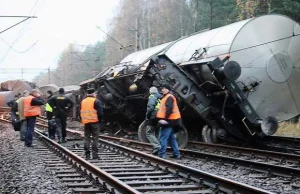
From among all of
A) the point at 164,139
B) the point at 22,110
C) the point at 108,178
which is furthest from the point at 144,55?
the point at 108,178

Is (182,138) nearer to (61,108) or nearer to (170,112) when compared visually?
(170,112)

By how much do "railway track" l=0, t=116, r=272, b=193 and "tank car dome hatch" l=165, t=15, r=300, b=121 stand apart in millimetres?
3719

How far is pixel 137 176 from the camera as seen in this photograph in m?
6.54

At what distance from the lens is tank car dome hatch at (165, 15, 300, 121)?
33.1ft

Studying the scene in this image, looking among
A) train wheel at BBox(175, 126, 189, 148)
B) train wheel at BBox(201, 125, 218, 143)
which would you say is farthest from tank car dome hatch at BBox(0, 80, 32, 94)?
train wheel at BBox(175, 126, 189, 148)

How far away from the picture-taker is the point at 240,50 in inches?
394

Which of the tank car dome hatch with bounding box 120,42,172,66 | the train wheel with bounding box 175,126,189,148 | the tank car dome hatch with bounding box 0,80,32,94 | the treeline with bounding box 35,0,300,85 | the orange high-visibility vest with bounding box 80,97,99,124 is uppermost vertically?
the treeline with bounding box 35,0,300,85

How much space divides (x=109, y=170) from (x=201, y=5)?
30921 mm

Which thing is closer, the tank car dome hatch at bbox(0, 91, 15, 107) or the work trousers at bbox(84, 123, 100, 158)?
the work trousers at bbox(84, 123, 100, 158)

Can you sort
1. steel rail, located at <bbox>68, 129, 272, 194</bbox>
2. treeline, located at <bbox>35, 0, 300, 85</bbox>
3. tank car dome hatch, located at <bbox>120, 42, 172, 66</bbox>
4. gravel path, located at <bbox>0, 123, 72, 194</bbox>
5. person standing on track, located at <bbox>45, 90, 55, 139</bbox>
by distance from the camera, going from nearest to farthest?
1. steel rail, located at <bbox>68, 129, 272, 194</bbox>
2. gravel path, located at <bbox>0, 123, 72, 194</bbox>
3. person standing on track, located at <bbox>45, 90, 55, 139</bbox>
4. tank car dome hatch, located at <bbox>120, 42, 172, 66</bbox>
5. treeline, located at <bbox>35, 0, 300, 85</bbox>

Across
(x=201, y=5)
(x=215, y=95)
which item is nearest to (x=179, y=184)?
(x=215, y=95)

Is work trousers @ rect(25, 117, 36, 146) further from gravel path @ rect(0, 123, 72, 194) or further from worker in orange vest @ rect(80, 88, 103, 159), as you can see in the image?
worker in orange vest @ rect(80, 88, 103, 159)

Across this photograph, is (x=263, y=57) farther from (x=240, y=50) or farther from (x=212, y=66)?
(x=212, y=66)

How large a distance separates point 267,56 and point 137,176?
5.39m
